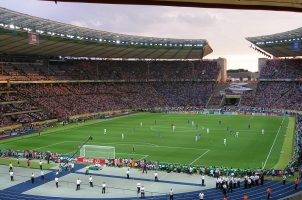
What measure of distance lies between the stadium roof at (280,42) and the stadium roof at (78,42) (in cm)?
1338

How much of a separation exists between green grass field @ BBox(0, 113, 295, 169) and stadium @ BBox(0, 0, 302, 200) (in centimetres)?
14

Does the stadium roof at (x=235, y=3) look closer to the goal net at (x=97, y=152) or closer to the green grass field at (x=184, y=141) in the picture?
the green grass field at (x=184, y=141)

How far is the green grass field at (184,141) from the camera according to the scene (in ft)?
111

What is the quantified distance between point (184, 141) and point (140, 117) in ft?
90.5

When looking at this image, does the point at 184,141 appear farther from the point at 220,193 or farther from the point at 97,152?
the point at 220,193

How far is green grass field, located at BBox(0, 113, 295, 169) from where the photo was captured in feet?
111

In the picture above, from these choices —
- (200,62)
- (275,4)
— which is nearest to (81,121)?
(200,62)

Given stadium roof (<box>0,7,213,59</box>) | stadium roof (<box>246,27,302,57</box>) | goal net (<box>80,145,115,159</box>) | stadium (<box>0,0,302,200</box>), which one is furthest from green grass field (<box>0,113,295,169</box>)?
stadium roof (<box>246,27,302,57</box>)

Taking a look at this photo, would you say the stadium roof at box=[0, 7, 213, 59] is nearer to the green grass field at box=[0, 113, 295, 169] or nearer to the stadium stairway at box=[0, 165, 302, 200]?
the green grass field at box=[0, 113, 295, 169]

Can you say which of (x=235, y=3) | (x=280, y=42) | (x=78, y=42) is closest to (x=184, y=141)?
(x=78, y=42)

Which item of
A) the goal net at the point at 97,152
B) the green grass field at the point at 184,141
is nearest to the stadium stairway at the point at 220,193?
the green grass field at the point at 184,141

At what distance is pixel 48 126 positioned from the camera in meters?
57.0

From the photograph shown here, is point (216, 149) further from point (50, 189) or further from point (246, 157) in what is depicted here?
point (50, 189)

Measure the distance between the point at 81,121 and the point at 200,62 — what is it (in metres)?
52.3
